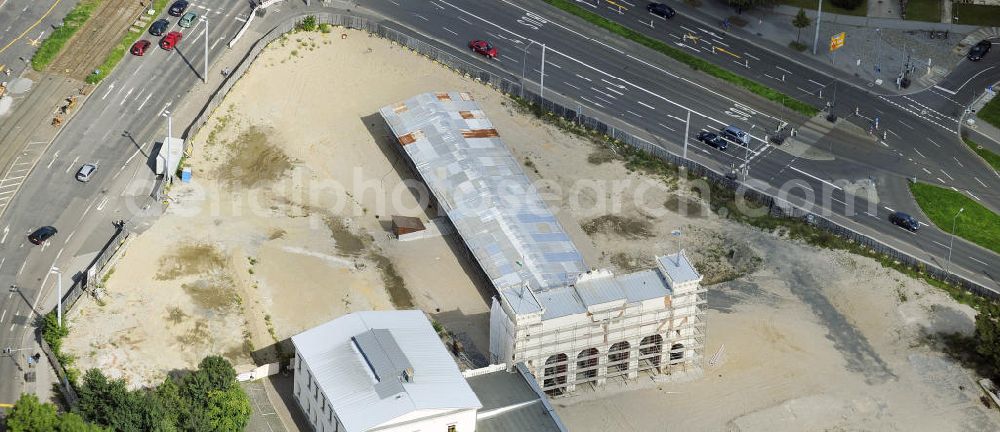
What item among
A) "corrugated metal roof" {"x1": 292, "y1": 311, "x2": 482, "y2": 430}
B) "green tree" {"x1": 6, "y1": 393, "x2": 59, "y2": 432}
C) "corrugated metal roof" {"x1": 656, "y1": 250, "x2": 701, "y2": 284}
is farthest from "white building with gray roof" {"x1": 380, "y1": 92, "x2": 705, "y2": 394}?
"green tree" {"x1": 6, "y1": 393, "x2": 59, "y2": 432}

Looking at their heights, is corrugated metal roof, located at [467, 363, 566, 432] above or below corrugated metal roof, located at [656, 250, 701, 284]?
below

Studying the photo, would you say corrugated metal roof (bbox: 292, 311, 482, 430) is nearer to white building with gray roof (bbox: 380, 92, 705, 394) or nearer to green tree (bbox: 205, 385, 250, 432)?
green tree (bbox: 205, 385, 250, 432)

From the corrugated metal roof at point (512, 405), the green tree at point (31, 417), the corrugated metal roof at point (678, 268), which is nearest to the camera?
the green tree at point (31, 417)

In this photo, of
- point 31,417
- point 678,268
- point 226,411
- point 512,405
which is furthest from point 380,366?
point 678,268

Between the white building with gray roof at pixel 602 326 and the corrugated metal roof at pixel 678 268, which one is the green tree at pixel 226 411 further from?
the corrugated metal roof at pixel 678 268

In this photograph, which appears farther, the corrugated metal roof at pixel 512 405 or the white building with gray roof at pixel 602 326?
the white building with gray roof at pixel 602 326

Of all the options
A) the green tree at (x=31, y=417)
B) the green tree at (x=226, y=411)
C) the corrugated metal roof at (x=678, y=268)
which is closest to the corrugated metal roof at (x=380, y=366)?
the green tree at (x=226, y=411)
